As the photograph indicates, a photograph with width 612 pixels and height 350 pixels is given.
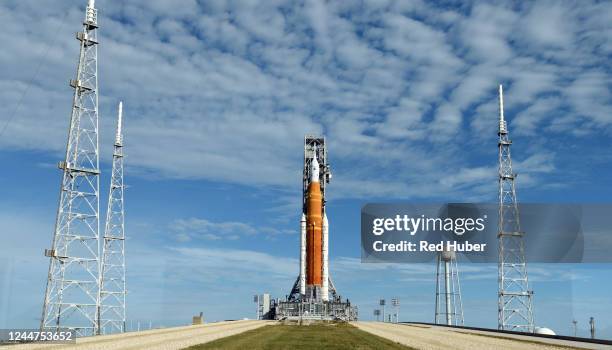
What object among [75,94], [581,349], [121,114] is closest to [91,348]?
[581,349]

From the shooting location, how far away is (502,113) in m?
85.9

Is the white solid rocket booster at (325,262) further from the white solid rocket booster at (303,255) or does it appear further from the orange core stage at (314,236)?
the white solid rocket booster at (303,255)

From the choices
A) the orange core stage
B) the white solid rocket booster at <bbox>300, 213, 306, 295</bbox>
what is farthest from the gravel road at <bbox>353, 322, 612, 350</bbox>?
the orange core stage

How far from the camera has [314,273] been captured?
340 ft

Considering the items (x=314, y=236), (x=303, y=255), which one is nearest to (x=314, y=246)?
(x=314, y=236)

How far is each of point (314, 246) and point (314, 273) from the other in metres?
4.36

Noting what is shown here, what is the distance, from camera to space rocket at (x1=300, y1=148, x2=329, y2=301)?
339 ft

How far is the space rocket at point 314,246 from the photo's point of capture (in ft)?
339

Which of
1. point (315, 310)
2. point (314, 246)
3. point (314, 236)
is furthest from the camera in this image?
point (314, 236)

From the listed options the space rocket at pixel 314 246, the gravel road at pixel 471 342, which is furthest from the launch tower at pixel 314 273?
the gravel road at pixel 471 342

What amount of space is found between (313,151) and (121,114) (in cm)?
4293

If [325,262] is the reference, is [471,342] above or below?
below

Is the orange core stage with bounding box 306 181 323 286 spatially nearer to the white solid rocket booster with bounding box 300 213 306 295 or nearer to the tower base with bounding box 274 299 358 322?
the white solid rocket booster with bounding box 300 213 306 295

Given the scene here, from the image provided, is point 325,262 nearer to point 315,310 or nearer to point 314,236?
point 314,236
